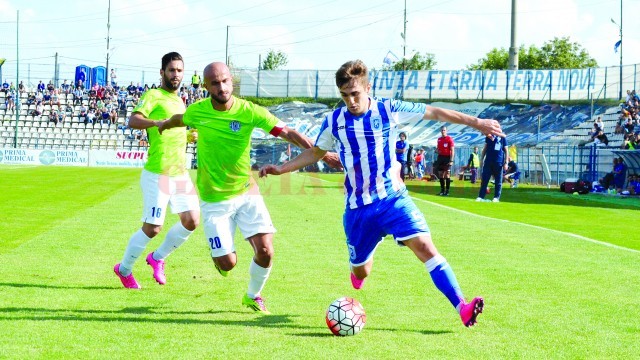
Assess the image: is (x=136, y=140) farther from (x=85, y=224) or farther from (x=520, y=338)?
(x=520, y=338)

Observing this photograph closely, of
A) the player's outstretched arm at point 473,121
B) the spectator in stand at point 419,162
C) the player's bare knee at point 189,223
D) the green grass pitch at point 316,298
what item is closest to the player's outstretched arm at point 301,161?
the player's outstretched arm at point 473,121

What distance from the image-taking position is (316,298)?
26.3ft

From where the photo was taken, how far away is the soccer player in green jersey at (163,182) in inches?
339

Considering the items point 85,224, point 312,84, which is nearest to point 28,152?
point 312,84

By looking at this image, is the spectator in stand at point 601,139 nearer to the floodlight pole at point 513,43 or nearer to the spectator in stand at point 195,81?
the floodlight pole at point 513,43

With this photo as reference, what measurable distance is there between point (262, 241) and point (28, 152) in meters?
51.7

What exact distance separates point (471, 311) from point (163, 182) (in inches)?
152

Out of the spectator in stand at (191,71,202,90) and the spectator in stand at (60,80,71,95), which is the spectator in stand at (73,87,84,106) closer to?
the spectator in stand at (60,80,71,95)

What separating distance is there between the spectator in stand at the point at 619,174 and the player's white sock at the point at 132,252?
978 inches

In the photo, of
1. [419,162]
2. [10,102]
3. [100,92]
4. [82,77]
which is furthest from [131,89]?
→ [419,162]

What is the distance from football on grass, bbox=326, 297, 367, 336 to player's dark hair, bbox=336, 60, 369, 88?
175cm

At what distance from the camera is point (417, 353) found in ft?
19.0

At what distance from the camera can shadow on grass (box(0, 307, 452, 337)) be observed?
677 cm

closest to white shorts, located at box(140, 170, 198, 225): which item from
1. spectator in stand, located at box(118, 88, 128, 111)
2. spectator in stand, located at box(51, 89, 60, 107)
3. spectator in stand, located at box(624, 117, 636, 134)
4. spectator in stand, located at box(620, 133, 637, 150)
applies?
spectator in stand, located at box(620, 133, 637, 150)
